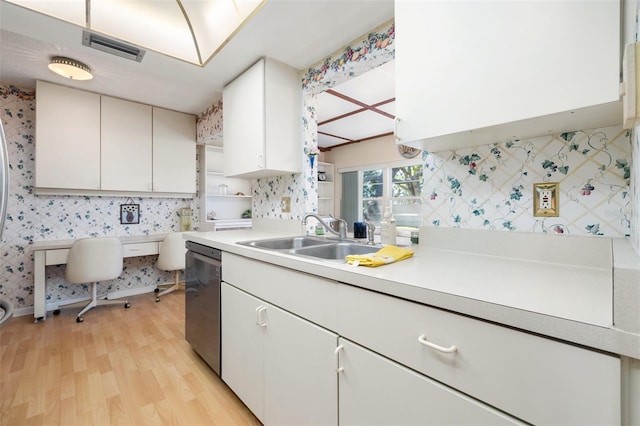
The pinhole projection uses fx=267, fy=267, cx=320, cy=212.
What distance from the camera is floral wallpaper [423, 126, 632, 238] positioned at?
90 cm

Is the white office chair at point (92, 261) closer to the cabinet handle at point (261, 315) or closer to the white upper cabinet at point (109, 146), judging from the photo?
the white upper cabinet at point (109, 146)

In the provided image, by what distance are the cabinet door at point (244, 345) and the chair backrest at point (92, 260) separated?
6.34ft

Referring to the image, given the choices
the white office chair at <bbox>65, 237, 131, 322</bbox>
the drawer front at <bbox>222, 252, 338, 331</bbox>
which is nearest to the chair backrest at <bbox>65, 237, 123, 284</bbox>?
the white office chair at <bbox>65, 237, 131, 322</bbox>

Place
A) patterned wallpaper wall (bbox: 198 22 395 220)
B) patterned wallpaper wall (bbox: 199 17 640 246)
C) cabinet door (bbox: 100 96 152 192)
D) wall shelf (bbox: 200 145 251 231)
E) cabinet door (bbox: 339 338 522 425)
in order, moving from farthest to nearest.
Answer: wall shelf (bbox: 200 145 251 231) → cabinet door (bbox: 100 96 152 192) → patterned wallpaper wall (bbox: 198 22 395 220) → patterned wallpaper wall (bbox: 199 17 640 246) → cabinet door (bbox: 339 338 522 425)

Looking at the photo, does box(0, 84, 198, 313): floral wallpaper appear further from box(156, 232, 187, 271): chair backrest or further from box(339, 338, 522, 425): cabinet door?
box(339, 338, 522, 425): cabinet door

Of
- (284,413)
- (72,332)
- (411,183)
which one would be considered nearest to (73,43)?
(72,332)

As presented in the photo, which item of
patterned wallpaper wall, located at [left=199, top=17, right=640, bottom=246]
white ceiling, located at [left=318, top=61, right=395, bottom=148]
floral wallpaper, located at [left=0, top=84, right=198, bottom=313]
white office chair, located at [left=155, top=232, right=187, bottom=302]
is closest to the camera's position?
patterned wallpaper wall, located at [left=199, top=17, right=640, bottom=246]

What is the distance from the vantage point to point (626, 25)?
686 millimetres

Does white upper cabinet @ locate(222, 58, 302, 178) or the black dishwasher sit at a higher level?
white upper cabinet @ locate(222, 58, 302, 178)

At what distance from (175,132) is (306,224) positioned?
2.54 metres

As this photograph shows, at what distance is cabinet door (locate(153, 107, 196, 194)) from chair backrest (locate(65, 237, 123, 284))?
85cm

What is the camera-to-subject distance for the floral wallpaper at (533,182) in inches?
35.4

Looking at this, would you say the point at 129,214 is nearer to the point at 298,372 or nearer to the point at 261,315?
the point at 261,315

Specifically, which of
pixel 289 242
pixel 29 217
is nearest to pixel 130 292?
pixel 29 217
